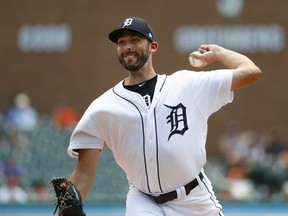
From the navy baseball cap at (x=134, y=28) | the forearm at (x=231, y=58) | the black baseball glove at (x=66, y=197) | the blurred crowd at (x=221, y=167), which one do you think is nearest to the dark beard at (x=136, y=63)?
the navy baseball cap at (x=134, y=28)

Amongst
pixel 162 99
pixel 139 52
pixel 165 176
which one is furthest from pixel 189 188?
pixel 139 52

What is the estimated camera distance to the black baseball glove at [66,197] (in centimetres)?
468

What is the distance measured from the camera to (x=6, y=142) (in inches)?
548

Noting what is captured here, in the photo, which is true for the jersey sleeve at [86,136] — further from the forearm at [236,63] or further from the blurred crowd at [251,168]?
the blurred crowd at [251,168]

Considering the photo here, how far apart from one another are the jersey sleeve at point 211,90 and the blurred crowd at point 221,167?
6481 millimetres

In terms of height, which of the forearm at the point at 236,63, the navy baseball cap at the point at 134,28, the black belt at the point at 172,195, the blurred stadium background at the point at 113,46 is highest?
the blurred stadium background at the point at 113,46

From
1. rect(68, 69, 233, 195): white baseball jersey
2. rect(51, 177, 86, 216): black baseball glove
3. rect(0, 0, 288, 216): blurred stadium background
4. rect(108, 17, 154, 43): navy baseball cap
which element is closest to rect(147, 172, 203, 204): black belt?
rect(68, 69, 233, 195): white baseball jersey

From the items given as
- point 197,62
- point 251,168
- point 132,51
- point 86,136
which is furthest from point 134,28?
point 251,168

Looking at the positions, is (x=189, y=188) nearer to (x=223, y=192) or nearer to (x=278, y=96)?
(x=223, y=192)

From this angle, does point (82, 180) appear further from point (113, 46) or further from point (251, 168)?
point (113, 46)

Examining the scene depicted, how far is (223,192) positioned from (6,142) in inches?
153

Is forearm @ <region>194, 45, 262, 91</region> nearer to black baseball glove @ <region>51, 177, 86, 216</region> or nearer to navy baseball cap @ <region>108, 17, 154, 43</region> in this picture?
navy baseball cap @ <region>108, 17, 154, 43</region>

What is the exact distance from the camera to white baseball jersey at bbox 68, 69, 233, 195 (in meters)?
5.02

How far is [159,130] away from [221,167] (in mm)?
11568
